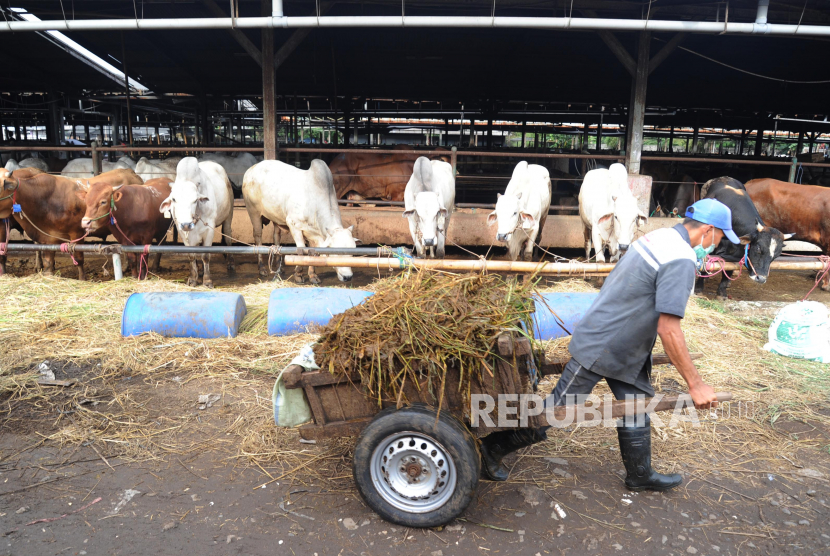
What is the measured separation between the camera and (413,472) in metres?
2.85

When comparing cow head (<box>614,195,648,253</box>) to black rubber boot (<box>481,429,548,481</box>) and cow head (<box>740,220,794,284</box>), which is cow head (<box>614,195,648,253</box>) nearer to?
cow head (<box>740,220,794,284</box>)

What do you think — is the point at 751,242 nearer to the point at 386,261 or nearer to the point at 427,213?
the point at 427,213

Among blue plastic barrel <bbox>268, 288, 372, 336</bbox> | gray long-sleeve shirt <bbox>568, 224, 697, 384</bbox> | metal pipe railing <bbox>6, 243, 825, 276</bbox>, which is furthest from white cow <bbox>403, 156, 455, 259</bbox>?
gray long-sleeve shirt <bbox>568, 224, 697, 384</bbox>

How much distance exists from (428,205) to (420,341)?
5.05 metres

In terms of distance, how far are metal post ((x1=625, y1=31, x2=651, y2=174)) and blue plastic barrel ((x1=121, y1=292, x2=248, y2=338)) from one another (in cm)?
703

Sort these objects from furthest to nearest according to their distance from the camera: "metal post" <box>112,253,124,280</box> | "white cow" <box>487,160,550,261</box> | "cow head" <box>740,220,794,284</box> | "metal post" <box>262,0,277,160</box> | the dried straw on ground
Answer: "metal post" <box>262,0,277,160</box>, "white cow" <box>487,160,550,261</box>, "cow head" <box>740,220,794,284</box>, "metal post" <box>112,253,124,280</box>, the dried straw on ground

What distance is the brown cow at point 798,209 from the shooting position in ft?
27.7

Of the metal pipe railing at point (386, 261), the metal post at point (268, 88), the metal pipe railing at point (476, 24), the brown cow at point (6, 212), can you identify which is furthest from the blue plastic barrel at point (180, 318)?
the metal post at point (268, 88)

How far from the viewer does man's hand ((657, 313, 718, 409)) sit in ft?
8.88

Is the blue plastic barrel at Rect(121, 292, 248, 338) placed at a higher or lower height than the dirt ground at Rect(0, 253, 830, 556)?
higher

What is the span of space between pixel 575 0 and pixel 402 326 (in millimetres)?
7896

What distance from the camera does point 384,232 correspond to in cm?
975

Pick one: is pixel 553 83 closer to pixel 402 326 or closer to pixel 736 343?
pixel 736 343

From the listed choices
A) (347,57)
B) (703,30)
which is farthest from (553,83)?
(703,30)
